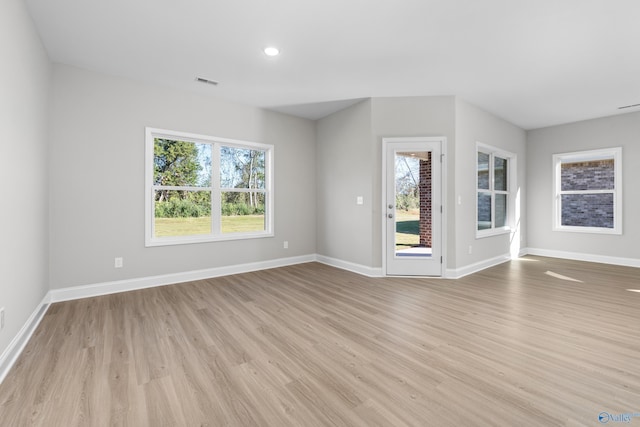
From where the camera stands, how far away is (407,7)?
2.38m

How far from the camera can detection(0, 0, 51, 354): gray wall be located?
6.43ft

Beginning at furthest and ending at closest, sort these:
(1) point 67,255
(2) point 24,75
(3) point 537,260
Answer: (3) point 537,260, (1) point 67,255, (2) point 24,75

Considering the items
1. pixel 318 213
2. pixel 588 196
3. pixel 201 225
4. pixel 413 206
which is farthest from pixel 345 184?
pixel 588 196

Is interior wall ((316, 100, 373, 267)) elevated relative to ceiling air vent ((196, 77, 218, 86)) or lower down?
lower down

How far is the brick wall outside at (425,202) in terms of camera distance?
14.4ft

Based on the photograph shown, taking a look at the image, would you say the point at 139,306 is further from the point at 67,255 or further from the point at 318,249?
the point at 318,249

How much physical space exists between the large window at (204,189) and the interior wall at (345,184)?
100cm

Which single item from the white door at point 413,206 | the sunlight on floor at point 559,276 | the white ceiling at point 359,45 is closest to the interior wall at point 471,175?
the white door at point 413,206

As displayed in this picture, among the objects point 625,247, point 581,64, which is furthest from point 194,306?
point 625,247

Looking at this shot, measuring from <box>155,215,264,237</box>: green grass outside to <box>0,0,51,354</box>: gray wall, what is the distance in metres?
1.26

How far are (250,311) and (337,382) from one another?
146cm

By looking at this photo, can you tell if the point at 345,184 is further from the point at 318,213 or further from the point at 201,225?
the point at 201,225

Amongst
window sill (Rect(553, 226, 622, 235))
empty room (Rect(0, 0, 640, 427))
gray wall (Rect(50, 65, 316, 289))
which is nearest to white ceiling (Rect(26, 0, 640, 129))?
empty room (Rect(0, 0, 640, 427))

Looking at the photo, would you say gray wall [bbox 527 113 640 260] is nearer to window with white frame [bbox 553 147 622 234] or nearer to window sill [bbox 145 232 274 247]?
window with white frame [bbox 553 147 622 234]
